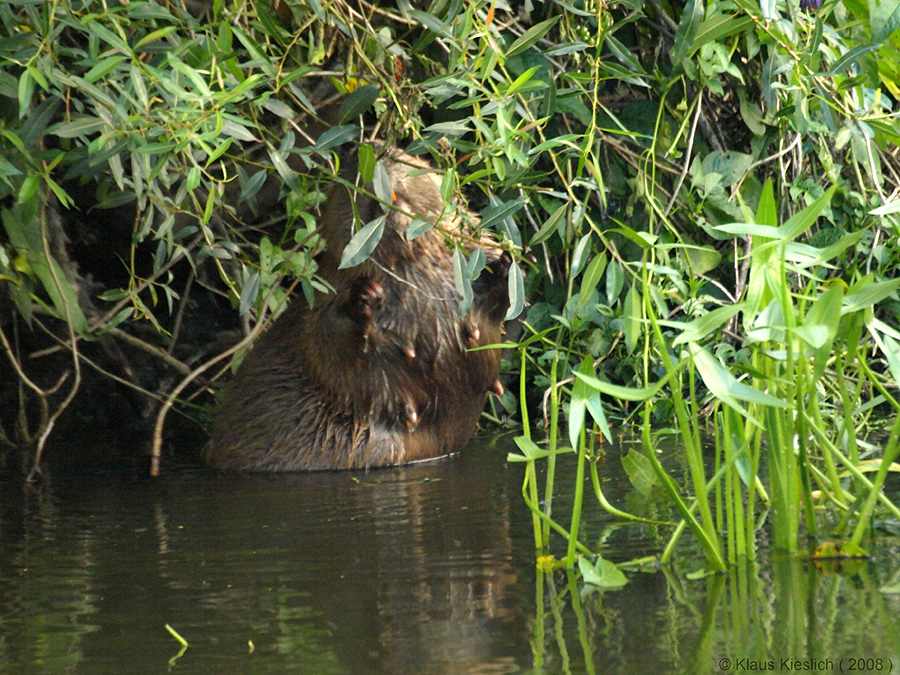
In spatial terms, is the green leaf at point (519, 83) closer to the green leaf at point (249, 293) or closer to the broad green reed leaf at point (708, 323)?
the broad green reed leaf at point (708, 323)

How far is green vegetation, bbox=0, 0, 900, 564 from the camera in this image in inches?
54.3

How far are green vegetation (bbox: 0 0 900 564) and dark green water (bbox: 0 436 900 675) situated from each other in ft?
0.33

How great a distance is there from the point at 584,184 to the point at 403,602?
119cm

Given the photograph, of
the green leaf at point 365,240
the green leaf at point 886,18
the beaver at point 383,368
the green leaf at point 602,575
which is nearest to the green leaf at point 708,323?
the green leaf at point 602,575

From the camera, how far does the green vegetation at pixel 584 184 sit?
138 centimetres

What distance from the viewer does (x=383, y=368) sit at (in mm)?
2996

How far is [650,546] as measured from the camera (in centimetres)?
151

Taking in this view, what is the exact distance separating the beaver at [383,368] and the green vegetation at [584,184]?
0.60ft

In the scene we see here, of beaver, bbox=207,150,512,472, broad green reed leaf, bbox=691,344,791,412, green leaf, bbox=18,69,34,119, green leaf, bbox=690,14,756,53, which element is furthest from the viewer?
beaver, bbox=207,150,512,472

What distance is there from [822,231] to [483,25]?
1.76m

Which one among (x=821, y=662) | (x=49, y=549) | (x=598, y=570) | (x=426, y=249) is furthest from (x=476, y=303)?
(x=821, y=662)

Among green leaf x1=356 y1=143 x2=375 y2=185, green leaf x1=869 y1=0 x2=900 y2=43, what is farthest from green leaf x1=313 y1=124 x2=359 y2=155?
green leaf x1=869 y1=0 x2=900 y2=43

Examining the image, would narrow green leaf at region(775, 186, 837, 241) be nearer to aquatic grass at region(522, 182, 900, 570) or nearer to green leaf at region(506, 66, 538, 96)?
aquatic grass at region(522, 182, 900, 570)

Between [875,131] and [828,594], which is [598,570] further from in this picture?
[875,131]
